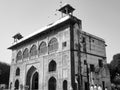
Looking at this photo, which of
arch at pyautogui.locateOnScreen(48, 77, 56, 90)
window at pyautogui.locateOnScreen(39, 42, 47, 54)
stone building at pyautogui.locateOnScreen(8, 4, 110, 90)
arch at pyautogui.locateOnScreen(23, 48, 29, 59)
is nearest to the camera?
stone building at pyautogui.locateOnScreen(8, 4, 110, 90)

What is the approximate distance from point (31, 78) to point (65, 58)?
34.6ft

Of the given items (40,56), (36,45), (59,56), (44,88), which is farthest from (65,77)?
(36,45)

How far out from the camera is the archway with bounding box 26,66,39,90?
101 ft

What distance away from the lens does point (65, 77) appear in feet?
75.4

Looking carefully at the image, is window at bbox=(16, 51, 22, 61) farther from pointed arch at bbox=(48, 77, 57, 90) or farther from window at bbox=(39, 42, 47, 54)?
pointed arch at bbox=(48, 77, 57, 90)

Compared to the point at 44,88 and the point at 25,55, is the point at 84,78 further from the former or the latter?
the point at 25,55

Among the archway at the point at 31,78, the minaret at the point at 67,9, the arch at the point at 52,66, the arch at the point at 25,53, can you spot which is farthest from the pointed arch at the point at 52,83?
the minaret at the point at 67,9

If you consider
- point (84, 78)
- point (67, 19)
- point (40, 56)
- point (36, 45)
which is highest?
point (67, 19)

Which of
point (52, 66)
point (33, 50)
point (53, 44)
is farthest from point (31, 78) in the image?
point (53, 44)

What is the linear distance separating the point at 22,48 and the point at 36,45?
17.6ft

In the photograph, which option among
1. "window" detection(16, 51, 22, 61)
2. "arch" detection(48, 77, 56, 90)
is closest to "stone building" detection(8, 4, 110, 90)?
"arch" detection(48, 77, 56, 90)

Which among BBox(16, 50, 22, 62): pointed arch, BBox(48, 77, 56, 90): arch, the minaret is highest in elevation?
the minaret

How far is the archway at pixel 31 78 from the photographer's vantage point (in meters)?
30.8

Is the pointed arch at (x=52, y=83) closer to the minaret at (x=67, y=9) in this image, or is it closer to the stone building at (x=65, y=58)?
the stone building at (x=65, y=58)
